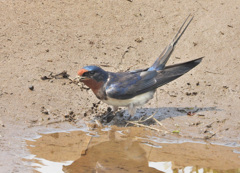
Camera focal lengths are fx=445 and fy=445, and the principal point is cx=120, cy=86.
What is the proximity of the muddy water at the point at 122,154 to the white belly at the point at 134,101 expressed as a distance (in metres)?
0.38

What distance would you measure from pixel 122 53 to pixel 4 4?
2264 millimetres

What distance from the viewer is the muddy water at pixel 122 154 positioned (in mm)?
4828

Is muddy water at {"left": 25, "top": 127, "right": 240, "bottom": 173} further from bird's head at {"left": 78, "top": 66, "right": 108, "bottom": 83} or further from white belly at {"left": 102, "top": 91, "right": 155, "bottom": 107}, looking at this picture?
bird's head at {"left": 78, "top": 66, "right": 108, "bottom": 83}

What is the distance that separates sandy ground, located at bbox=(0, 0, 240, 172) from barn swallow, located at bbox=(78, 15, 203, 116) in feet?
1.32

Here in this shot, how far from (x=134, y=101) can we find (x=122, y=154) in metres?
1.03

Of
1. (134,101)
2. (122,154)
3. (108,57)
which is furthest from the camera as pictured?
(108,57)

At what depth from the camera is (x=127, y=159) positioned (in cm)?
509

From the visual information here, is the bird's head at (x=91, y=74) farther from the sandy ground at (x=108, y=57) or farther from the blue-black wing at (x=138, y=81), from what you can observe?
the sandy ground at (x=108, y=57)

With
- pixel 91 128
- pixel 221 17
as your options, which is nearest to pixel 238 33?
pixel 221 17

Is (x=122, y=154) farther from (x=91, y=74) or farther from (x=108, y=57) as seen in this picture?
(x=108, y=57)

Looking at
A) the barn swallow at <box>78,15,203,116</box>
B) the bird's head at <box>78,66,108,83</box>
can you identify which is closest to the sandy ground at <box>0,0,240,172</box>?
the barn swallow at <box>78,15,203,116</box>

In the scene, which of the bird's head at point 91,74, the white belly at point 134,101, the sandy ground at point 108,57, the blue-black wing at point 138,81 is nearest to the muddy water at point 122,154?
the sandy ground at point 108,57

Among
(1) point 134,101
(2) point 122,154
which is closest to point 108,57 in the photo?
(1) point 134,101

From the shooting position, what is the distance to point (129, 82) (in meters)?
6.06
